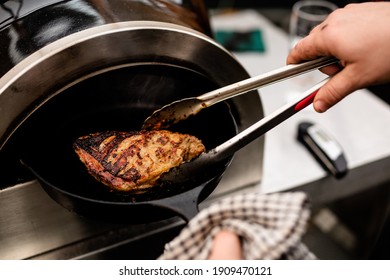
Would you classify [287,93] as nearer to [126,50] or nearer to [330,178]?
[330,178]

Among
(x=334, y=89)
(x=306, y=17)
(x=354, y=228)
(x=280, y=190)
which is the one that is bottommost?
(x=354, y=228)

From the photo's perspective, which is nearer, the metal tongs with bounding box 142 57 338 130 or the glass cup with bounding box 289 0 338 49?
the metal tongs with bounding box 142 57 338 130

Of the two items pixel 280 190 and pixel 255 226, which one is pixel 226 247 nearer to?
pixel 255 226

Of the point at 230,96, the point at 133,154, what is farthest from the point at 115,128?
the point at 230,96

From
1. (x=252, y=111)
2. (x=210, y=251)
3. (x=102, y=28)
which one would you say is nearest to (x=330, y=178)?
(x=252, y=111)

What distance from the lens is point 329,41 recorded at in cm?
80

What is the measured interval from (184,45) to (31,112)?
317 mm

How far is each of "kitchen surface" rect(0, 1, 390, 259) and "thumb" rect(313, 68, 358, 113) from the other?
2.1 inches

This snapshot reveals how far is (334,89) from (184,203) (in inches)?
15.2

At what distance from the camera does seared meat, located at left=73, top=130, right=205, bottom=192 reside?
79 centimetres

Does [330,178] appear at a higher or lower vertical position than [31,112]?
lower

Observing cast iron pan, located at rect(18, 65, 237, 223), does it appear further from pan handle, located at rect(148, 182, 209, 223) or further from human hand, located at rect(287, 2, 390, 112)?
human hand, located at rect(287, 2, 390, 112)

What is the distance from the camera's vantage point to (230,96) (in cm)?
83

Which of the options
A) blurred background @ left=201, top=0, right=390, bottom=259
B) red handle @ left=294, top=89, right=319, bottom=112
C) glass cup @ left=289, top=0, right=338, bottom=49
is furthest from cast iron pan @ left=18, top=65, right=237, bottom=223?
glass cup @ left=289, top=0, right=338, bottom=49
